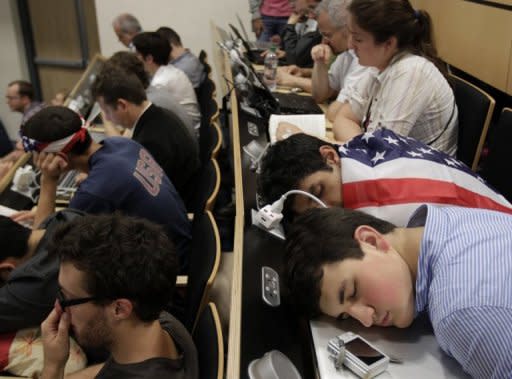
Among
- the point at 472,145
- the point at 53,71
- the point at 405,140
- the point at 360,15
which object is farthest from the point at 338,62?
the point at 53,71

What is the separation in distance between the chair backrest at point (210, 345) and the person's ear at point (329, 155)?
56 centimetres

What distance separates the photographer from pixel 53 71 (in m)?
5.55

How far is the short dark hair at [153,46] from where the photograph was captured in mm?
3073

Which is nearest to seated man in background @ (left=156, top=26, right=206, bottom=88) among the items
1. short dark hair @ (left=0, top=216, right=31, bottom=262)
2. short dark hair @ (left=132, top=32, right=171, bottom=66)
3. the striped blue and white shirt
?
short dark hair @ (left=132, top=32, right=171, bottom=66)

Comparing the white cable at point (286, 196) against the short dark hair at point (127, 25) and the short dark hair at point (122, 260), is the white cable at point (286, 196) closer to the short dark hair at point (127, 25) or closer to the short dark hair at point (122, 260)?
the short dark hair at point (122, 260)

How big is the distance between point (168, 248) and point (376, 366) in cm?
56

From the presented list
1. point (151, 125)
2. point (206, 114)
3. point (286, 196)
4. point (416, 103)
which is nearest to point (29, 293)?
point (286, 196)

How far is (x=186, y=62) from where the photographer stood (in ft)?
11.4

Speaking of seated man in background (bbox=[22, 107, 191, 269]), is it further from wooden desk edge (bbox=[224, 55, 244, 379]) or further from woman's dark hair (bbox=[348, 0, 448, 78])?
woman's dark hair (bbox=[348, 0, 448, 78])

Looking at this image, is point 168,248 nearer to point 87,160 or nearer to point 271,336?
point 271,336

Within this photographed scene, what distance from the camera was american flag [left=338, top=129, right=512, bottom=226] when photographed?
3.90ft

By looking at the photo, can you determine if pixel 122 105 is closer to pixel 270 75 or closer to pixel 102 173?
pixel 102 173

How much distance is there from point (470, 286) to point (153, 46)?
2726 mm

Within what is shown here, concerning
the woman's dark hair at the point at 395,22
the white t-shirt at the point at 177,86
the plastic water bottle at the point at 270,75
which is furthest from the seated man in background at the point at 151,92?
the woman's dark hair at the point at 395,22
